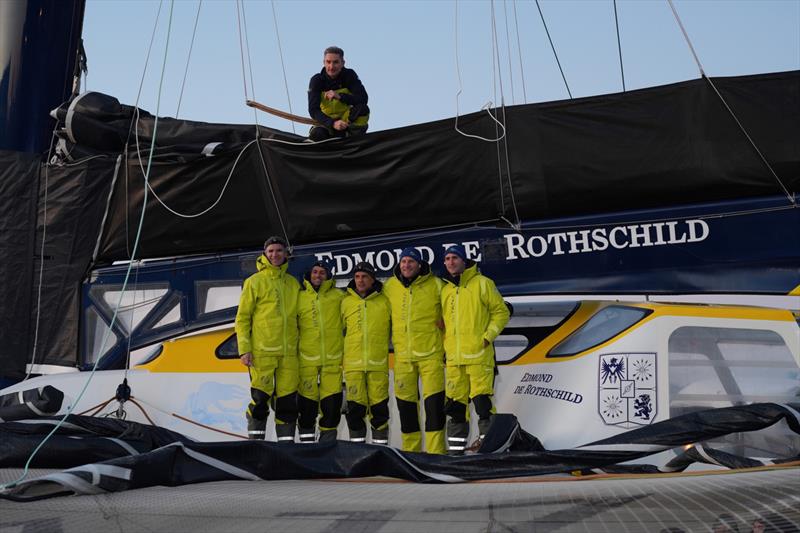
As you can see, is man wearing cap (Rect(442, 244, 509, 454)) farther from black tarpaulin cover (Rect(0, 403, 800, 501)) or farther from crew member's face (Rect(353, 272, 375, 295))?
black tarpaulin cover (Rect(0, 403, 800, 501))

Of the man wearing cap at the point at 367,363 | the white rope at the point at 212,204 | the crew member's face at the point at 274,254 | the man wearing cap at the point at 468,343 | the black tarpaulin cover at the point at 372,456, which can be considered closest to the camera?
the black tarpaulin cover at the point at 372,456

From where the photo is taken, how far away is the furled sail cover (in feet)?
23.3

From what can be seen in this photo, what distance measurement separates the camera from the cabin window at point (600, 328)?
6078 mm

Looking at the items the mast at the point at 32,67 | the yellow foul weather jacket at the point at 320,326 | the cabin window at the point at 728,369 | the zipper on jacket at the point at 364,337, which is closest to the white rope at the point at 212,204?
the mast at the point at 32,67

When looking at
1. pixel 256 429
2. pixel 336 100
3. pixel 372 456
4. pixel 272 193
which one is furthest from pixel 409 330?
pixel 336 100

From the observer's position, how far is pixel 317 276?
722 cm

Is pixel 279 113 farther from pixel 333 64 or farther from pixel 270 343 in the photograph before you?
pixel 270 343

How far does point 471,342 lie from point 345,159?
251 cm

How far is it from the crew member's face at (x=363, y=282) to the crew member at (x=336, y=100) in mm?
1863

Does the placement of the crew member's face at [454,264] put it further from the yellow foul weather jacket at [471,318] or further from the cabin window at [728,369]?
the cabin window at [728,369]

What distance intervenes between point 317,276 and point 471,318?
1.39 metres

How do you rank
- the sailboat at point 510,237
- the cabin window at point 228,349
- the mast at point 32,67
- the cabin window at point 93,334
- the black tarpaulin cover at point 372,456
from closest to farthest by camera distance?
the black tarpaulin cover at point 372,456, the sailboat at point 510,237, the cabin window at point 228,349, the cabin window at point 93,334, the mast at point 32,67

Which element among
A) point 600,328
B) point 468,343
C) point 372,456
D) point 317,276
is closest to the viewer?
point 372,456

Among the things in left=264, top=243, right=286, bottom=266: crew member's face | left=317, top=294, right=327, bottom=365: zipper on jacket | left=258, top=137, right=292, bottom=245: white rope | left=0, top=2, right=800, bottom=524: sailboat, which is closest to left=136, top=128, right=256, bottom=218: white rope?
left=0, top=2, right=800, bottom=524: sailboat
